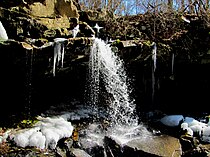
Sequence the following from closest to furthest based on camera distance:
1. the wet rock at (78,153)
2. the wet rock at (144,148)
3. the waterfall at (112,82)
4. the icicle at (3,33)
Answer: the wet rock at (78,153)
the wet rock at (144,148)
the icicle at (3,33)
the waterfall at (112,82)

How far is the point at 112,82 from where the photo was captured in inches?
285

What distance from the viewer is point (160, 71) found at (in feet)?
24.6

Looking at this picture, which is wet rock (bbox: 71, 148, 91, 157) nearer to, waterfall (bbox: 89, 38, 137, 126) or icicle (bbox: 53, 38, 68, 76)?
waterfall (bbox: 89, 38, 137, 126)

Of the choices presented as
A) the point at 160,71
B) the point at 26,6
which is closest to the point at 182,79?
the point at 160,71

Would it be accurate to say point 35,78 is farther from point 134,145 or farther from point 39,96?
point 134,145

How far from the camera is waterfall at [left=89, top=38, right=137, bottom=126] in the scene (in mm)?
6195

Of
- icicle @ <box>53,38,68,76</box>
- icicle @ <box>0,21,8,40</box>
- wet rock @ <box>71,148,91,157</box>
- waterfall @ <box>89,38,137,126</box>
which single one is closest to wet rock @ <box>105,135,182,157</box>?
wet rock @ <box>71,148,91,157</box>

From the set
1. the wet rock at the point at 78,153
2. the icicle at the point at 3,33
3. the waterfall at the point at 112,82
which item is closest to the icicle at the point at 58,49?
the waterfall at the point at 112,82

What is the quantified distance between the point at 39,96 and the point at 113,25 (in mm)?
2921

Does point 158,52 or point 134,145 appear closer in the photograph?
point 134,145

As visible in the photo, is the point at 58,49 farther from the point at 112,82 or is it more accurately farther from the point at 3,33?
the point at 112,82

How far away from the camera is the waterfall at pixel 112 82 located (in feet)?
20.3

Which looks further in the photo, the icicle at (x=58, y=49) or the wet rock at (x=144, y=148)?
the icicle at (x=58, y=49)

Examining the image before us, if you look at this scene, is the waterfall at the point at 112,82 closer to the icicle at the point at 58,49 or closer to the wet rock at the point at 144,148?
the icicle at the point at 58,49
